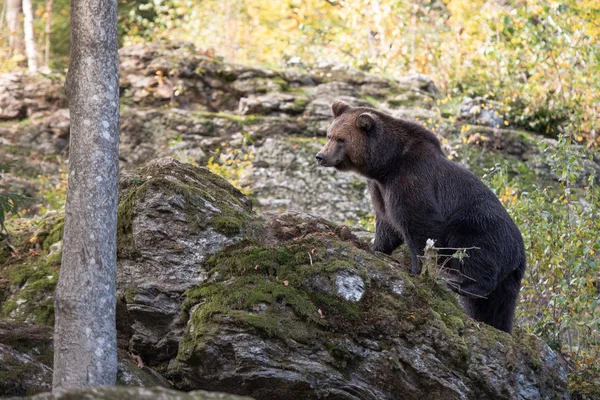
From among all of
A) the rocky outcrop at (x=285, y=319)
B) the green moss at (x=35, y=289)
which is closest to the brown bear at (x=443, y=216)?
the rocky outcrop at (x=285, y=319)

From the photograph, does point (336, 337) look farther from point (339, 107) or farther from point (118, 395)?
point (339, 107)

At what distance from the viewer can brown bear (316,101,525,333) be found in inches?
282

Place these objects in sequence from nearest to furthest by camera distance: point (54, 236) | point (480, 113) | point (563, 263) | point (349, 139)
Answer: point (54, 236) → point (349, 139) → point (563, 263) → point (480, 113)

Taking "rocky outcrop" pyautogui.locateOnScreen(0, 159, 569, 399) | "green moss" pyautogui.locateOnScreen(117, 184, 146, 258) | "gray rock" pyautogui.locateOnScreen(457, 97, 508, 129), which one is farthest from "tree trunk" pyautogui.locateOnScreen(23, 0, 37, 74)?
"rocky outcrop" pyautogui.locateOnScreen(0, 159, 569, 399)

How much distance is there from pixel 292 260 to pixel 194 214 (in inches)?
41.1

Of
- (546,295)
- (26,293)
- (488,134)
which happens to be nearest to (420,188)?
(546,295)

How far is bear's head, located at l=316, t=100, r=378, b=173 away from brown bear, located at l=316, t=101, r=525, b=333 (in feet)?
0.06

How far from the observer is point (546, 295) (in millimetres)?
9258

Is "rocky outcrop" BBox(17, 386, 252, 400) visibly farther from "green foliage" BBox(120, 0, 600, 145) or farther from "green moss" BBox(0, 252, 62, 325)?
"green foliage" BBox(120, 0, 600, 145)

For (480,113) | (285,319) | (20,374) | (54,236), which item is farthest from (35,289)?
(480,113)

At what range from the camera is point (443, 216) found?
7.33m

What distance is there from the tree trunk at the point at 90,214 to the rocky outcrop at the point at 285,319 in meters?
Answer: 0.77

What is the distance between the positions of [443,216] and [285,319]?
2482mm

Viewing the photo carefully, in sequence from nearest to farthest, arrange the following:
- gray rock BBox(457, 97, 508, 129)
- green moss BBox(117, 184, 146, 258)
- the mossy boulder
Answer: the mossy boulder → green moss BBox(117, 184, 146, 258) → gray rock BBox(457, 97, 508, 129)
